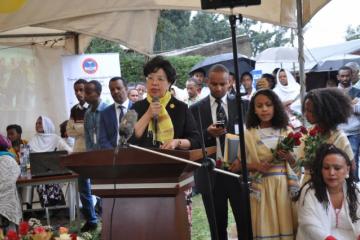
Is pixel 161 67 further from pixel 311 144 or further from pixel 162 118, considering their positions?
pixel 311 144

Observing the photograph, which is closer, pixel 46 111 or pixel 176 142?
pixel 176 142

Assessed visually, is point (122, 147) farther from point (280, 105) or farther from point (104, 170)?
point (280, 105)

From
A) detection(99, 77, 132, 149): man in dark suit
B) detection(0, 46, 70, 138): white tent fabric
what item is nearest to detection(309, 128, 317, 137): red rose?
detection(99, 77, 132, 149): man in dark suit

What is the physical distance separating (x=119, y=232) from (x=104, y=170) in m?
0.31

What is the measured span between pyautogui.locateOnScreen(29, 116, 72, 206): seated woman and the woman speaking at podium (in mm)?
3900

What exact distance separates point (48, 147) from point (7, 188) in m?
1.51

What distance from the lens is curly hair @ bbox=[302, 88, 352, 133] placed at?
11.2 feet

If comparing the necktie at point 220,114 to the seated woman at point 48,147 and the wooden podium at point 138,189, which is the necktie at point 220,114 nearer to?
the wooden podium at point 138,189

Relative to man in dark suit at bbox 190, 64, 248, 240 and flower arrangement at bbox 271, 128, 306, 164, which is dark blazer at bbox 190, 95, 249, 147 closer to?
man in dark suit at bbox 190, 64, 248, 240

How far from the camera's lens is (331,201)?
3141mm

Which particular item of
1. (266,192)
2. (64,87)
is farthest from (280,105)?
(64,87)

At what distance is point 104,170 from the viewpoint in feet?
7.30

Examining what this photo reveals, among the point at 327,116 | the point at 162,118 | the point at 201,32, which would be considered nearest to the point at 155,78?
the point at 162,118

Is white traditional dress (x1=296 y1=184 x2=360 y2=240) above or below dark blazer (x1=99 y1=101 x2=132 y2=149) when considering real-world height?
below
